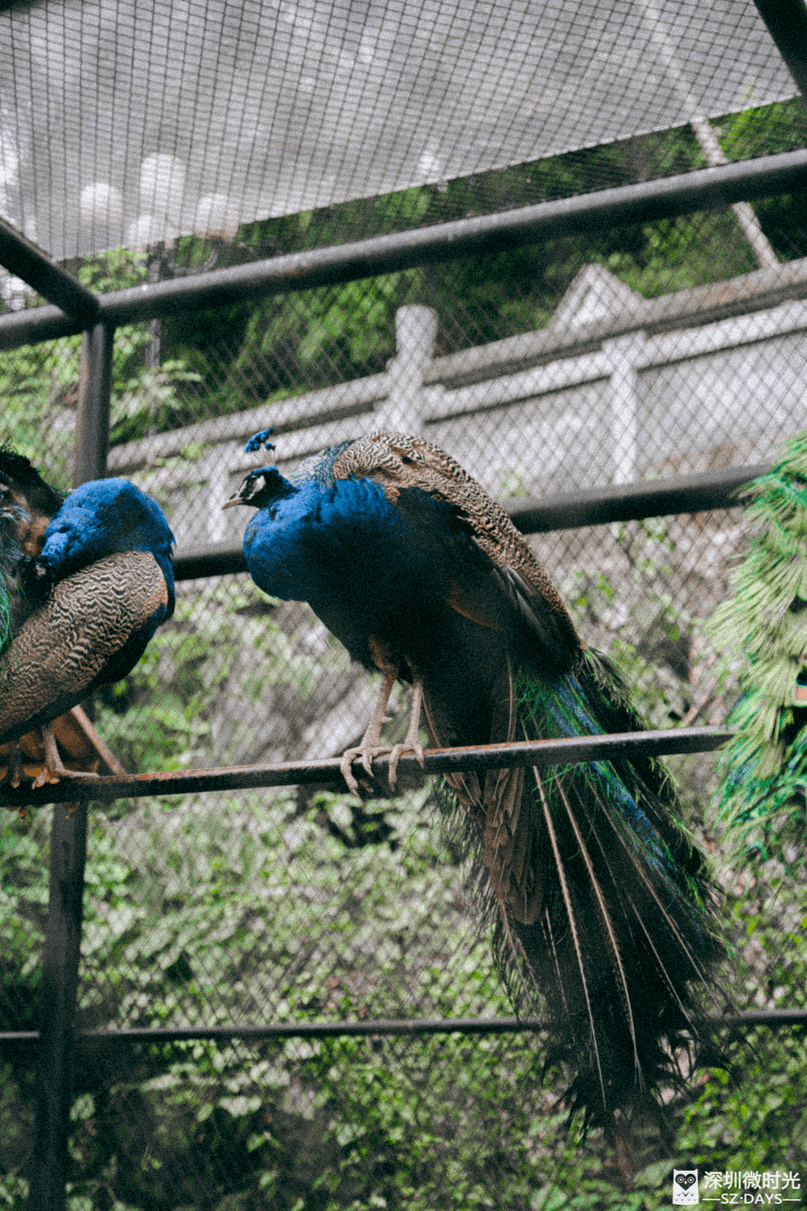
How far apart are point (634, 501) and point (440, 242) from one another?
26.2 inches

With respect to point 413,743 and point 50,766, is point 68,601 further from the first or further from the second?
point 413,743

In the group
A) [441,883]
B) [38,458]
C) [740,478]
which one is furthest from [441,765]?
[38,458]

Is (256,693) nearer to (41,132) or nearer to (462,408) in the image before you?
(462,408)

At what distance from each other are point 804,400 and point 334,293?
124 centimetres

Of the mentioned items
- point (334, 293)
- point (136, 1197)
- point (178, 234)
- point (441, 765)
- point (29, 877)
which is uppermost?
point (334, 293)

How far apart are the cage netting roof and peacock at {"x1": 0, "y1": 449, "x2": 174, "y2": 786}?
25.3 inches

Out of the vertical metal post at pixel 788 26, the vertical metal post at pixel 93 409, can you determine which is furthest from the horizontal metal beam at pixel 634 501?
the vertical metal post at pixel 93 409

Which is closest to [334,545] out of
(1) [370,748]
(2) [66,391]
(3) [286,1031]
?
(1) [370,748]

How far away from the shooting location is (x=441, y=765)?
55.4 inches

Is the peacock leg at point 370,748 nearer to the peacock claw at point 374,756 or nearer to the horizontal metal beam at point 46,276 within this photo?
the peacock claw at point 374,756

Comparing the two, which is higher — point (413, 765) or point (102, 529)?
point (102, 529)

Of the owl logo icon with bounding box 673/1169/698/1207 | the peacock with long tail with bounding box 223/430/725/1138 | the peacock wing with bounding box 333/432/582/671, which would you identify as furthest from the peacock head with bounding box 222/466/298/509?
the owl logo icon with bounding box 673/1169/698/1207

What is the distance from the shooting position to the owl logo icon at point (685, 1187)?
1.89 meters

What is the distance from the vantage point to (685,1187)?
1898mm
